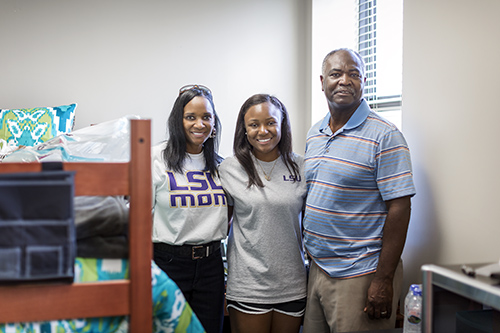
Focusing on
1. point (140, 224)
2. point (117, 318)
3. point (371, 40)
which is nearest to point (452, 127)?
point (140, 224)

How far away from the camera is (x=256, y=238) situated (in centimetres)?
168

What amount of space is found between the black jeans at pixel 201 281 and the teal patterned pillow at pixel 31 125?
1220 mm

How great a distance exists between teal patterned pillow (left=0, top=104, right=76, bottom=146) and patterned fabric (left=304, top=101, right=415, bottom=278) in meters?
1.60

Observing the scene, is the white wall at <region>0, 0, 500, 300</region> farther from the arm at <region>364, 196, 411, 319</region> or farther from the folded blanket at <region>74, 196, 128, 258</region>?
the folded blanket at <region>74, 196, 128, 258</region>

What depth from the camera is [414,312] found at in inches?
53.5

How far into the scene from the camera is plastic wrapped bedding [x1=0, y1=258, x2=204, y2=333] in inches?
38.6

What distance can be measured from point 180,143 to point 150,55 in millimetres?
1294

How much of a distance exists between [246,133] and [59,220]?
1.00m

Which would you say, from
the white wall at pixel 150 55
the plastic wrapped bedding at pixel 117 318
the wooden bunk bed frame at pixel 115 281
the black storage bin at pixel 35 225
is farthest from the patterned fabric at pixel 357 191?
the white wall at pixel 150 55

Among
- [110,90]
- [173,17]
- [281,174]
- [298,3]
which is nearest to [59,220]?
[281,174]

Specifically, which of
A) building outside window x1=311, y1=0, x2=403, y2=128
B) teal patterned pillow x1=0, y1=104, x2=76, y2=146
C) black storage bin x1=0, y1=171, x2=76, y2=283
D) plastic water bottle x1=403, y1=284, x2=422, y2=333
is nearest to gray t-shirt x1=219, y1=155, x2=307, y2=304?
plastic water bottle x1=403, y1=284, x2=422, y2=333

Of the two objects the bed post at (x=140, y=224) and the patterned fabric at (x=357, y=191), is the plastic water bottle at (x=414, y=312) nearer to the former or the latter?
the patterned fabric at (x=357, y=191)

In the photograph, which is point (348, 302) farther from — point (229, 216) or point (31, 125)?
point (31, 125)

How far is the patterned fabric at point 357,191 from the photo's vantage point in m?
1.53
